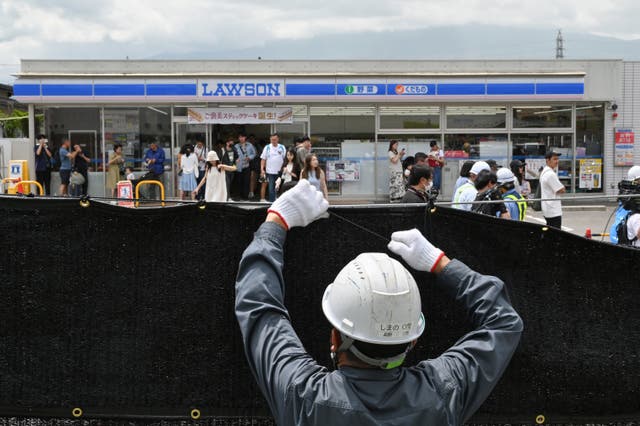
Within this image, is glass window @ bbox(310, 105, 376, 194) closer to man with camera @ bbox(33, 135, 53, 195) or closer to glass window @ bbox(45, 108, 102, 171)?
glass window @ bbox(45, 108, 102, 171)

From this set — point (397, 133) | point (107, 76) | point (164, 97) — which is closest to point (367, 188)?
point (397, 133)

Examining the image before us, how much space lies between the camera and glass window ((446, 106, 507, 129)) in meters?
22.6

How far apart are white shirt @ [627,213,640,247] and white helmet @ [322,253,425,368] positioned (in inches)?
177

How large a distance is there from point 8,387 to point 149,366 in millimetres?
658

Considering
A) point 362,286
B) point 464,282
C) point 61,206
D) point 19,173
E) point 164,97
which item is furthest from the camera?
point 164,97

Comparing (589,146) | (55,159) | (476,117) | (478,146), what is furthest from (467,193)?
(55,159)

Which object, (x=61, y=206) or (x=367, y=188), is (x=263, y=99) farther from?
(x=61, y=206)

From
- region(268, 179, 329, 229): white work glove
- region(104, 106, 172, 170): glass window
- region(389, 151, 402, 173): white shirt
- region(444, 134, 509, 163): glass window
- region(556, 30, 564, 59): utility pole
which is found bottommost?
region(268, 179, 329, 229): white work glove

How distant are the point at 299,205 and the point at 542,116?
21.5 metres

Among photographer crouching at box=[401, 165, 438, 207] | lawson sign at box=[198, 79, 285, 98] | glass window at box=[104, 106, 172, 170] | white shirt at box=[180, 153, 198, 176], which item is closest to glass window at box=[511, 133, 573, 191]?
lawson sign at box=[198, 79, 285, 98]

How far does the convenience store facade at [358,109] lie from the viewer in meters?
21.8

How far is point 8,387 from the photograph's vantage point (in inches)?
131

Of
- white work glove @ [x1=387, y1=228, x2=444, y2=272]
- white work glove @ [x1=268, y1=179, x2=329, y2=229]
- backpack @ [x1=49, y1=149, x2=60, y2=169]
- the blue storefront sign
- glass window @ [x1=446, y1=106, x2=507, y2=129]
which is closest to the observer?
white work glove @ [x1=387, y1=228, x2=444, y2=272]

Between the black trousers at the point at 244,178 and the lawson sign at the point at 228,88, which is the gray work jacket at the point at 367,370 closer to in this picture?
the black trousers at the point at 244,178
